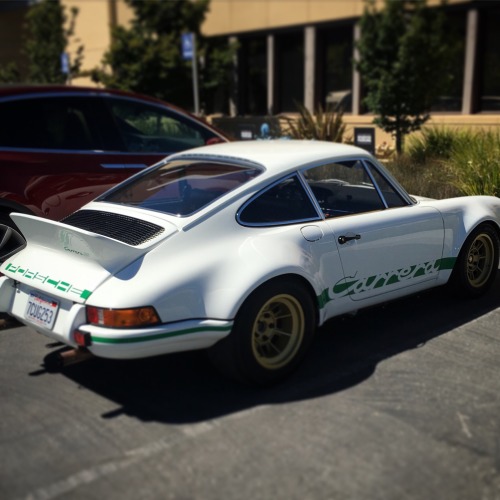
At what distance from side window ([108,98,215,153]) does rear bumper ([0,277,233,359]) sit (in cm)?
321

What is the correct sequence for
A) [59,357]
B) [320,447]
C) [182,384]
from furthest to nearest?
[182,384], [59,357], [320,447]

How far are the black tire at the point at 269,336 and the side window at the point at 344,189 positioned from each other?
862 mm

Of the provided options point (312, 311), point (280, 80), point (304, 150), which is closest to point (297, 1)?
point (280, 80)

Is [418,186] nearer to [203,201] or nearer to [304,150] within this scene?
[304,150]

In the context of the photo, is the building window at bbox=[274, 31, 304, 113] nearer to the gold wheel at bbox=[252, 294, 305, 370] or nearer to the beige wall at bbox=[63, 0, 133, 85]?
the beige wall at bbox=[63, 0, 133, 85]

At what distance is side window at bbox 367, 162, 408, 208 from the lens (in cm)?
503

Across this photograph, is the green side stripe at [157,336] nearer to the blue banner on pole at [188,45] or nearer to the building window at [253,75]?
the blue banner on pole at [188,45]

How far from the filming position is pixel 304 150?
4.85m

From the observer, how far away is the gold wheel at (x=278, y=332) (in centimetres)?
406

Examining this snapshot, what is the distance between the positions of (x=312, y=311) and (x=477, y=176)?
4.44 metres

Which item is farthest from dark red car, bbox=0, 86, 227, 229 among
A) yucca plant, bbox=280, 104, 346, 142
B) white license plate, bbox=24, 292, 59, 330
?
yucca plant, bbox=280, 104, 346, 142

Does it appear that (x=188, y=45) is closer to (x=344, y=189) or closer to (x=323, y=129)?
(x=323, y=129)

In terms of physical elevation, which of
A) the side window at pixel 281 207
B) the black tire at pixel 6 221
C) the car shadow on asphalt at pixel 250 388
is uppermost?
the side window at pixel 281 207

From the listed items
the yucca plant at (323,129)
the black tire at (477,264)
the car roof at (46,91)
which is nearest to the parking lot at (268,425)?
the black tire at (477,264)
